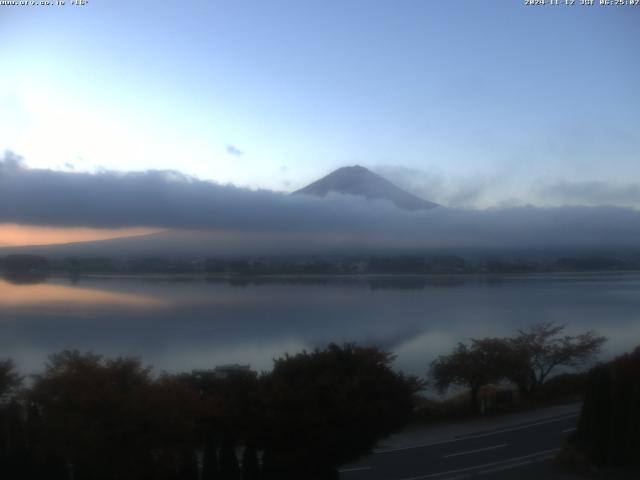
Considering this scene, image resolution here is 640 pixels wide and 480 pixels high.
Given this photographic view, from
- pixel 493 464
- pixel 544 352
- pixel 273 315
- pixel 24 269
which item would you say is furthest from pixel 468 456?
pixel 273 315

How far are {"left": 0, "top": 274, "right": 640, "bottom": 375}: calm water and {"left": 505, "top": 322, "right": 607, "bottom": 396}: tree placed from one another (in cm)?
85

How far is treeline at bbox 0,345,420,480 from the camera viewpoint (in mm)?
8320

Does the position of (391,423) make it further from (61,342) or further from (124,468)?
(61,342)

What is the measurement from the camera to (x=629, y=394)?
36.8ft

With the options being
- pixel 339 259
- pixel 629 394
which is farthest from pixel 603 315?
pixel 629 394

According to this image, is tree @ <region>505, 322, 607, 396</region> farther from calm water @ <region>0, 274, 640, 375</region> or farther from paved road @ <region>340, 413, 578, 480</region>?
paved road @ <region>340, 413, 578, 480</region>

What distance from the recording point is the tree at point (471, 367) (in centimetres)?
1977

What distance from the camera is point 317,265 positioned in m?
29.1

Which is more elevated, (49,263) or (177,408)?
(49,263)

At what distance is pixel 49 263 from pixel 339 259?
15156 millimetres

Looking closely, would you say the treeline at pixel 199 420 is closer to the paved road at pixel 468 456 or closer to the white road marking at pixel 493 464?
the white road marking at pixel 493 464

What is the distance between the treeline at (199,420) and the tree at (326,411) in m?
0.02

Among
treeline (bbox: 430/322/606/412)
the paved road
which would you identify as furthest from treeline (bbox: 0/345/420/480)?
treeline (bbox: 430/322/606/412)

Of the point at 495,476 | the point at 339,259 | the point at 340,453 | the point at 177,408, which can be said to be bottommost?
the point at 495,476
